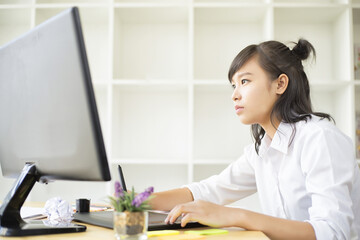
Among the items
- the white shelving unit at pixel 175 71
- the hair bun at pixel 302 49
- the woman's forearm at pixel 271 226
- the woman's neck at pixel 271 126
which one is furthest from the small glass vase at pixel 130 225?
the white shelving unit at pixel 175 71

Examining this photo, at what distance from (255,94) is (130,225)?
810 millimetres

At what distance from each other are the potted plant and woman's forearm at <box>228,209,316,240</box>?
0.27m

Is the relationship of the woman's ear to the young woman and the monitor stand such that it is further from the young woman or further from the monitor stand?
the monitor stand

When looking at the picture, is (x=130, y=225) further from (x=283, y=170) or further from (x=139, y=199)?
(x=283, y=170)

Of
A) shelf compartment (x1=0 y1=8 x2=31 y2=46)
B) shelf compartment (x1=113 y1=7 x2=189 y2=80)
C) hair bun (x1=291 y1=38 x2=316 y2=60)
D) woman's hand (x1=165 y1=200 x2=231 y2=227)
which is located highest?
shelf compartment (x1=0 y1=8 x2=31 y2=46)

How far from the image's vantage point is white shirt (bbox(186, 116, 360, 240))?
0.97 metres

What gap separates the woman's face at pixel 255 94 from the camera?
1.35m

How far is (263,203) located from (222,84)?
3.47 feet

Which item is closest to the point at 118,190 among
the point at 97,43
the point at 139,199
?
the point at 139,199

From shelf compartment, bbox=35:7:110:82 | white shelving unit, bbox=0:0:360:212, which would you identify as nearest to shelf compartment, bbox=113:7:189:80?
white shelving unit, bbox=0:0:360:212

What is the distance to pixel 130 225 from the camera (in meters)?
0.68

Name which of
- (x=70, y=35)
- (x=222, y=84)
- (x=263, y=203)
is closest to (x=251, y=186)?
(x=263, y=203)

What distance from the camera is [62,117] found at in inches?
30.2

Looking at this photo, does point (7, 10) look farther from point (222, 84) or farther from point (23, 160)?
point (23, 160)
